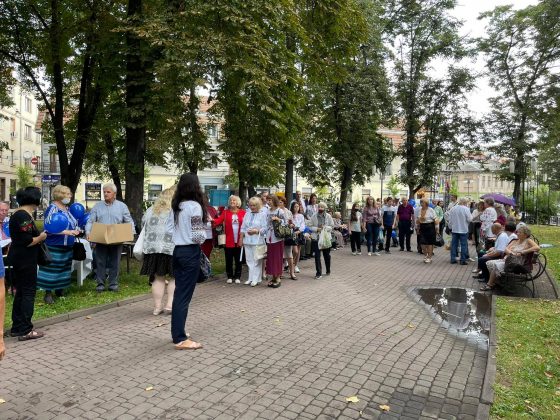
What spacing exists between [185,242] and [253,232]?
422 centimetres

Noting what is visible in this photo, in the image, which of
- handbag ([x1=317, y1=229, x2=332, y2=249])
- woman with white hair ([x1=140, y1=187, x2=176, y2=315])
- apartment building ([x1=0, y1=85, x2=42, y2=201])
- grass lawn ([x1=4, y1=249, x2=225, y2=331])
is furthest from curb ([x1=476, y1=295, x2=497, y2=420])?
apartment building ([x1=0, y1=85, x2=42, y2=201])

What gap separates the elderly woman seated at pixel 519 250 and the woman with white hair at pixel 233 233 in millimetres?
5137

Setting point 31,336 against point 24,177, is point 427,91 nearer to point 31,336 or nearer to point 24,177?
point 31,336

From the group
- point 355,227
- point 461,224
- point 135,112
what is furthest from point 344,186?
point 135,112

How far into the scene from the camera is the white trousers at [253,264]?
9.84 meters

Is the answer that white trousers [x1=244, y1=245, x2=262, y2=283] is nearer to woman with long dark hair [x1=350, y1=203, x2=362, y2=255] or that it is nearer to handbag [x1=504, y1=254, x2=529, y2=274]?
handbag [x1=504, y1=254, x2=529, y2=274]

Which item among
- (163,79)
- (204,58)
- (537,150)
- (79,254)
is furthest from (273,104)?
(537,150)

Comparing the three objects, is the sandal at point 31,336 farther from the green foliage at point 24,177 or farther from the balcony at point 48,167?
the balcony at point 48,167

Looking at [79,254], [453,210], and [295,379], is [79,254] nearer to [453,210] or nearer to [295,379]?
[295,379]

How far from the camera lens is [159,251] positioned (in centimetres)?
715

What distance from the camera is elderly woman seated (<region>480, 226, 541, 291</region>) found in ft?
29.6

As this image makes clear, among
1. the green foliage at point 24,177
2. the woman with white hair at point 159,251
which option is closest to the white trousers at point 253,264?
the woman with white hair at point 159,251

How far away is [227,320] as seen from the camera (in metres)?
6.96

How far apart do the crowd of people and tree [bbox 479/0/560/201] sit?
19858 millimetres
